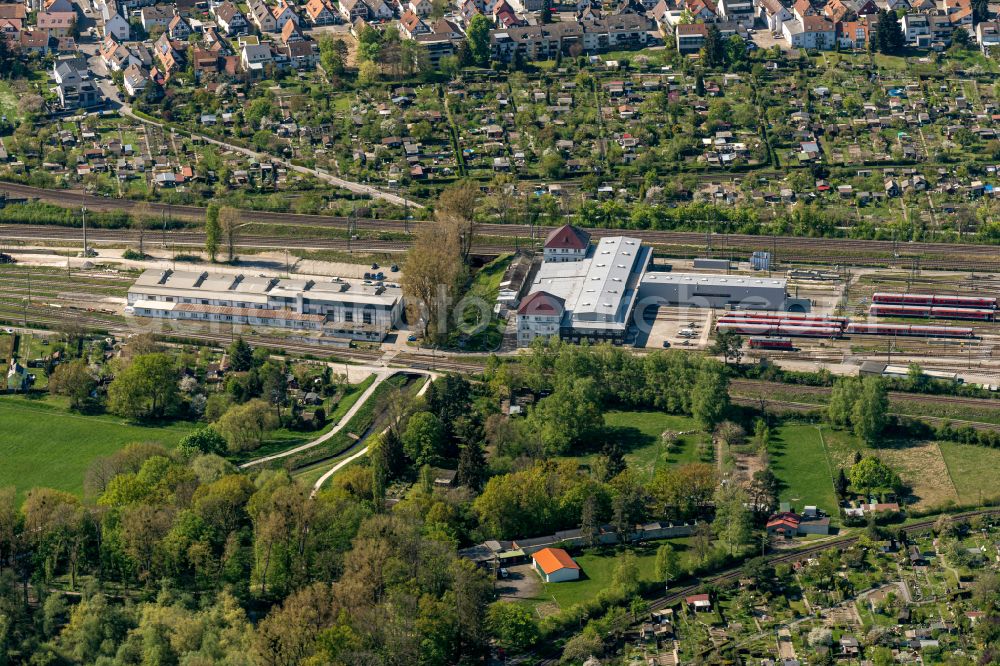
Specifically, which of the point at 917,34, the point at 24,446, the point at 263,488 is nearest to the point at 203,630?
the point at 263,488

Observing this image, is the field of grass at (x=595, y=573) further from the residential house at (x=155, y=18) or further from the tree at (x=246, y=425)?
the residential house at (x=155, y=18)

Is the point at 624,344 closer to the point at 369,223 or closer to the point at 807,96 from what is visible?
the point at 369,223

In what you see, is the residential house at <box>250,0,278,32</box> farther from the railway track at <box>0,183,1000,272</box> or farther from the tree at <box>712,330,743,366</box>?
the tree at <box>712,330,743,366</box>

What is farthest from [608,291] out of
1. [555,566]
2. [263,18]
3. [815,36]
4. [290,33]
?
[263,18]

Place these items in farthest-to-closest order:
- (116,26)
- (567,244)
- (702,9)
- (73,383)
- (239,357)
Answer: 1. (116,26)
2. (702,9)
3. (567,244)
4. (239,357)
5. (73,383)

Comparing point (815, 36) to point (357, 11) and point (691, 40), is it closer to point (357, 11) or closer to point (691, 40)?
point (691, 40)
